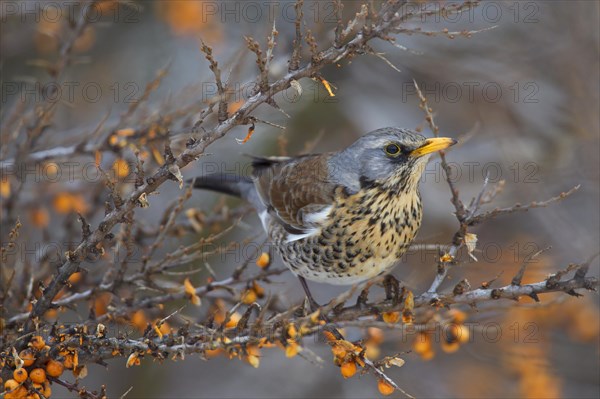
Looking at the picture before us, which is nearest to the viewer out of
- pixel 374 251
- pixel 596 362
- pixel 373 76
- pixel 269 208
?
pixel 374 251

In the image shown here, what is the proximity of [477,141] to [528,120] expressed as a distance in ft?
1.69

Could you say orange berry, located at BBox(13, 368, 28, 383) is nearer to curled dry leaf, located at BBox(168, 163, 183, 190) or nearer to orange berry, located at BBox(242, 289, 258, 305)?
curled dry leaf, located at BBox(168, 163, 183, 190)

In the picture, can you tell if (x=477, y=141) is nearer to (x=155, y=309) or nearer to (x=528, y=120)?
(x=528, y=120)

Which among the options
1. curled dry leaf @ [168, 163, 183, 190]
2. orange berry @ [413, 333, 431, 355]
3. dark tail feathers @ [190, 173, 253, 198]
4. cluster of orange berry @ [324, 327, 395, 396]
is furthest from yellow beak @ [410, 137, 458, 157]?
dark tail feathers @ [190, 173, 253, 198]

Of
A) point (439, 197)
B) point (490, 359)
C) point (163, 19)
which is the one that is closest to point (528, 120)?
point (439, 197)

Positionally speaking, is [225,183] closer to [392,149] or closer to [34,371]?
[392,149]

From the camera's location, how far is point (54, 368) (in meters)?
3.11

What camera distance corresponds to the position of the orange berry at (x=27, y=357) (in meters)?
3.05

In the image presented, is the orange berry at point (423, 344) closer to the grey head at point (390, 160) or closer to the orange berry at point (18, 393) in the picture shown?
the grey head at point (390, 160)

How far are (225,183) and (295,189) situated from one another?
693 mm

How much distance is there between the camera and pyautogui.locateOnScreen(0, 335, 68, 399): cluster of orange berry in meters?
2.98

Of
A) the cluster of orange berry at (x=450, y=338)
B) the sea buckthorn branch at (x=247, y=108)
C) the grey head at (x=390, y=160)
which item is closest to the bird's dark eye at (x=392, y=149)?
the grey head at (x=390, y=160)

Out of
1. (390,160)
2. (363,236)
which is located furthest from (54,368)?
(390,160)

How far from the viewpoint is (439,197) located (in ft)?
25.2
